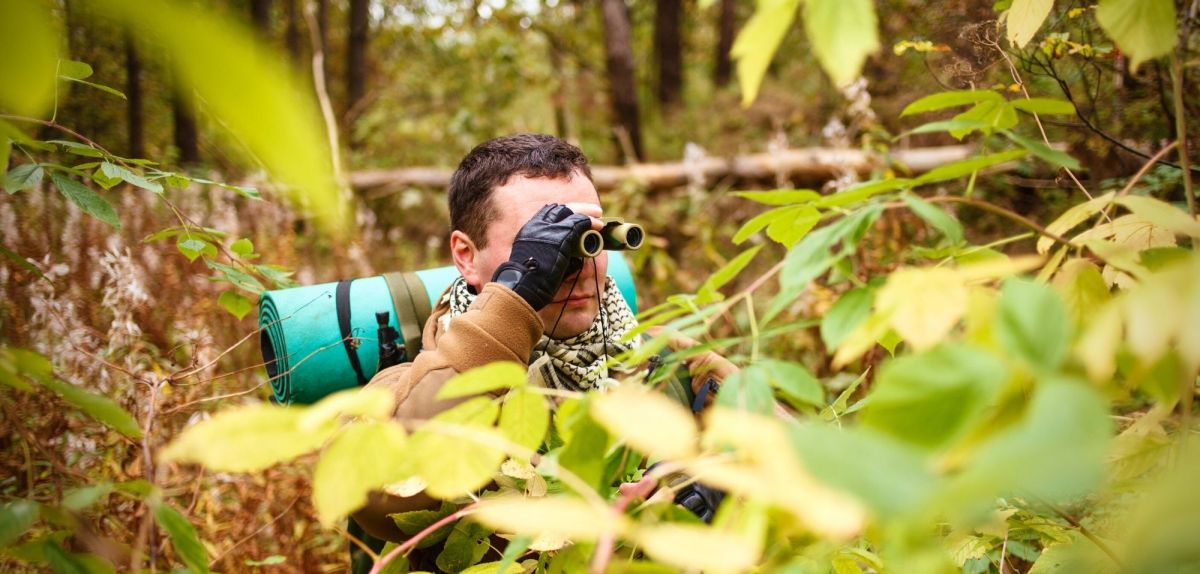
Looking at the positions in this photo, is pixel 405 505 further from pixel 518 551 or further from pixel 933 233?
pixel 933 233

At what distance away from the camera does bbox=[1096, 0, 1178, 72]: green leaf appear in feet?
1.98

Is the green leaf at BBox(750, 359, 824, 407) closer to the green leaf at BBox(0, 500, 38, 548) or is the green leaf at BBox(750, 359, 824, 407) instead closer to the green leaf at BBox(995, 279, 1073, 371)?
the green leaf at BBox(995, 279, 1073, 371)

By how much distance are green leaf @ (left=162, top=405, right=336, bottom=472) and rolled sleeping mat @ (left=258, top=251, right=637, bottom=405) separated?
136 centimetres

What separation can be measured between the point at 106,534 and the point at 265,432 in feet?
4.30

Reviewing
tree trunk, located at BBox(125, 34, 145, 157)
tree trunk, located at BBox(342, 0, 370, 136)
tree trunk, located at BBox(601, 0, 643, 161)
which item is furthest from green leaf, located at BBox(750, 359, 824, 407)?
tree trunk, located at BBox(342, 0, 370, 136)

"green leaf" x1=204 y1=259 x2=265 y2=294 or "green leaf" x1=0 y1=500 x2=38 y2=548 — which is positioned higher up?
"green leaf" x1=204 y1=259 x2=265 y2=294

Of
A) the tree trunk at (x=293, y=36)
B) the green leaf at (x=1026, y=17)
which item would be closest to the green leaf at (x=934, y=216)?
the green leaf at (x=1026, y=17)

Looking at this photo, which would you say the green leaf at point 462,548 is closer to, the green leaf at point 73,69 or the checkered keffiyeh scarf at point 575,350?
the checkered keffiyeh scarf at point 575,350

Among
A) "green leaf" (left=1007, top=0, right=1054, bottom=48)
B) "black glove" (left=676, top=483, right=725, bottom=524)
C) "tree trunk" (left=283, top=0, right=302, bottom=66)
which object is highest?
"tree trunk" (left=283, top=0, right=302, bottom=66)

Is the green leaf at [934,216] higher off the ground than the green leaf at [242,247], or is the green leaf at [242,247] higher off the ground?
the green leaf at [934,216]

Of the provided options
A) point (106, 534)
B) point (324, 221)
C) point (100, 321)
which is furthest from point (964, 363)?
point (100, 321)

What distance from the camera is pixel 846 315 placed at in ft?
2.03

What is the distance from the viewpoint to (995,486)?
12.6 inches

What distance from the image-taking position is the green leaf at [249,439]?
45 cm
